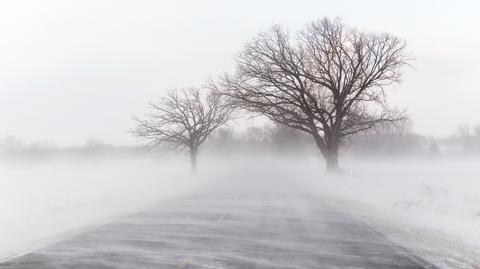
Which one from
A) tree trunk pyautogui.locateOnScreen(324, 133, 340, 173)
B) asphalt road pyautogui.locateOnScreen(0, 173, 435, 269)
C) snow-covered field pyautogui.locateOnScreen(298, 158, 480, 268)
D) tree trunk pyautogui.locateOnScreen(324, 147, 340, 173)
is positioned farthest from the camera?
tree trunk pyautogui.locateOnScreen(324, 147, 340, 173)

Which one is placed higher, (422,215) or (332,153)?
(332,153)

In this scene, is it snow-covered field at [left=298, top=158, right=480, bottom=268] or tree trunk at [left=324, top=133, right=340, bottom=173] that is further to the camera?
tree trunk at [left=324, top=133, right=340, bottom=173]

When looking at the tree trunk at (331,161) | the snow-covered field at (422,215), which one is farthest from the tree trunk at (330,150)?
the snow-covered field at (422,215)

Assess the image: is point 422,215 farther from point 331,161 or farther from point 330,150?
point 331,161

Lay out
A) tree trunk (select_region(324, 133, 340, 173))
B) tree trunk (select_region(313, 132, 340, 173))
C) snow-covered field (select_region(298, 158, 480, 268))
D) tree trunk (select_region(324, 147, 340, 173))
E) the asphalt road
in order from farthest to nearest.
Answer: tree trunk (select_region(324, 147, 340, 173)), tree trunk (select_region(313, 132, 340, 173)), tree trunk (select_region(324, 133, 340, 173)), snow-covered field (select_region(298, 158, 480, 268)), the asphalt road

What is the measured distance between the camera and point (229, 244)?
8641 mm

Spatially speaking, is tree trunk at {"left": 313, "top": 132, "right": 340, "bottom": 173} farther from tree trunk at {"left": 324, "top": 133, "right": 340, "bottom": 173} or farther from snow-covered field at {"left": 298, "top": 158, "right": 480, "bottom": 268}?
snow-covered field at {"left": 298, "top": 158, "right": 480, "bottom": 268}

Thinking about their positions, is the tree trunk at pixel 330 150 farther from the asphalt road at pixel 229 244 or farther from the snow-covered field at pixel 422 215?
the asphalt road at pixel 229 244

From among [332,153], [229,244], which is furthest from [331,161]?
[229,244]

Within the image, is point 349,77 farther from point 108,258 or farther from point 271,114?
point 108,258

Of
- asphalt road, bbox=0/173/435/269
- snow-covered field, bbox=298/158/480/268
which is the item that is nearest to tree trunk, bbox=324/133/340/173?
snow-covered field, bbox=298/158/480/268

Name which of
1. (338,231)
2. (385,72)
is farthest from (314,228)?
(385,72)

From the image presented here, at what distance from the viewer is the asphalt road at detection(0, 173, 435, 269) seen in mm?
7211

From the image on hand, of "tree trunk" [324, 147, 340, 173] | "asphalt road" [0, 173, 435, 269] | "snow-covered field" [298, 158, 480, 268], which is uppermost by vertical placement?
"tree trunk" [324, 147, 340, 173]
